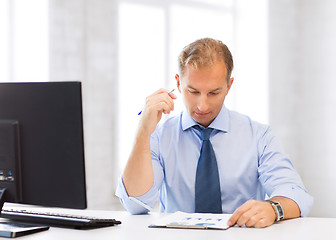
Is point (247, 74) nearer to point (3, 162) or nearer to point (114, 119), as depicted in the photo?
point (114, 119)

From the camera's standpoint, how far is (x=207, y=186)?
201cm

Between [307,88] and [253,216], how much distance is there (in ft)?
13.7

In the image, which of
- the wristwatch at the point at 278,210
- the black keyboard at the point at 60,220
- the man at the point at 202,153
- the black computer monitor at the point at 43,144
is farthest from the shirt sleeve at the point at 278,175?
the black computer monitor at the point at 43,144

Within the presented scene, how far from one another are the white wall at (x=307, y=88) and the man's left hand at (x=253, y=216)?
3812mm

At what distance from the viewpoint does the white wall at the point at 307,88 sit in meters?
5.19

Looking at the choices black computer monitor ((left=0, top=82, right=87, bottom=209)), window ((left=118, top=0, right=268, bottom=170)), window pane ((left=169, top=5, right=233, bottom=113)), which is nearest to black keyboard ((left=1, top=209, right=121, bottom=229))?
black computer monitor ((left=0, top=82, right=87, bottom=209))

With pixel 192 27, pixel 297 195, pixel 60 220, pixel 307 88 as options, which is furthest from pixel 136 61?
pixel 60 220

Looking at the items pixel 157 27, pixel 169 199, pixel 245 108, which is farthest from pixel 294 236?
pixel 245 108

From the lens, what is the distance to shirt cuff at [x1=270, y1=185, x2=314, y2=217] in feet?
5.89

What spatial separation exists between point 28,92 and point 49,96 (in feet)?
0.24

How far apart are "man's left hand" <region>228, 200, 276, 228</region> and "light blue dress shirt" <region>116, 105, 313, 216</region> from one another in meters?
Result: 0.38

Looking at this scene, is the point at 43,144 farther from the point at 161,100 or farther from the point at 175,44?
the point at 175,44

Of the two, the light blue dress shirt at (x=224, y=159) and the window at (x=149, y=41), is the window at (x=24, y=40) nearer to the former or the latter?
the window at (x=149, y=41)

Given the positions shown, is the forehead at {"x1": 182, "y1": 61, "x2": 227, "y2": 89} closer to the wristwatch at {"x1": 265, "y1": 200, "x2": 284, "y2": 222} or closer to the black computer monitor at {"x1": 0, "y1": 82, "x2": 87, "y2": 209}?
the wristwatch at {"x1": 265, "y1": 200, "x2": 284, "y2": 222}
